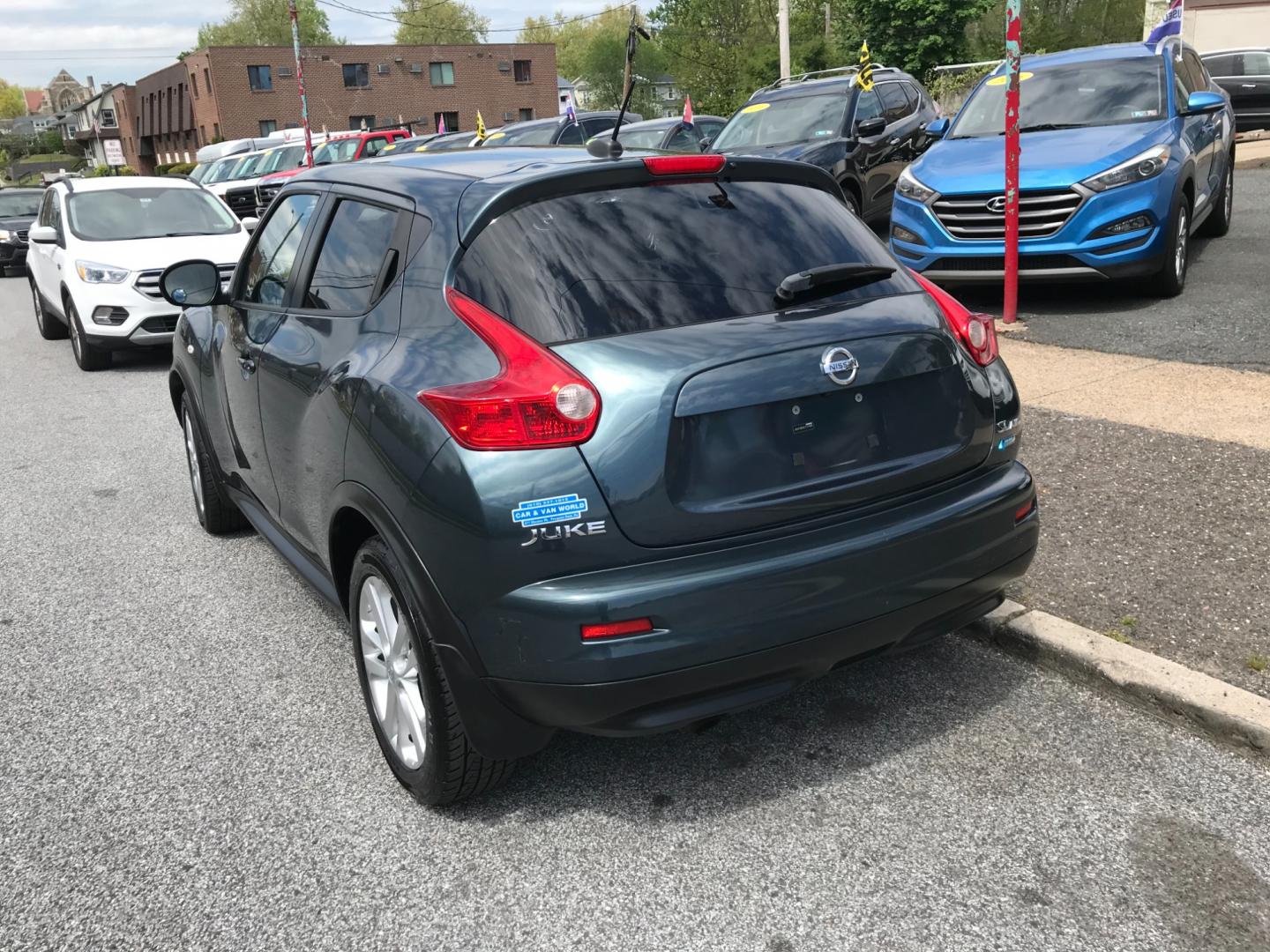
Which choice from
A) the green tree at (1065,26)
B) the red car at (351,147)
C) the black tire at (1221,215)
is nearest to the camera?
the black tire at (1221,215)

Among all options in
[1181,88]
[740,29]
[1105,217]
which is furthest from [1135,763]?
[740,29]

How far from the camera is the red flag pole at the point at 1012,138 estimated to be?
304 inches

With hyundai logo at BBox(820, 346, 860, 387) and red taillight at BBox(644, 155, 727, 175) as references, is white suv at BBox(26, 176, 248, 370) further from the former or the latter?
hyundai logo at BBox(820, 346, 860, 387)

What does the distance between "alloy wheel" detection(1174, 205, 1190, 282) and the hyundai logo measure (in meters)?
6.75

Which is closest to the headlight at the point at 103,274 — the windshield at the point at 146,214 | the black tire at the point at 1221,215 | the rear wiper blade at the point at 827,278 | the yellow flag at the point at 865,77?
the windshield at the point at 146,214

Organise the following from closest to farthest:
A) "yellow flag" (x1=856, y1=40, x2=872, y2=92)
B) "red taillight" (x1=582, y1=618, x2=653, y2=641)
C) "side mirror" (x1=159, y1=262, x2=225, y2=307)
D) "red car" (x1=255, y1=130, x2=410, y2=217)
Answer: "red taillight" (x1=582, y1=618, x2=653, y2=641)
"side mirror" (x1=159, y1=262, x2=225, y2=307)
"yellow flag" (x1=856, y1=40, x2=872, y2=92)
"red car" (x1=255, y1=130, x2=410, y2=217)

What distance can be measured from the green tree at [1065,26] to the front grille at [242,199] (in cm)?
3438

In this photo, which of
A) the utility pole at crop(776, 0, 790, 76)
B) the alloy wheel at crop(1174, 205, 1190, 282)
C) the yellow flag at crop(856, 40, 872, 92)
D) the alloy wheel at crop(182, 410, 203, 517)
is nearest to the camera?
the alloy wheel at crop(182, 410, 203, 517)

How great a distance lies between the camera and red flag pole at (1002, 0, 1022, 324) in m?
7.71

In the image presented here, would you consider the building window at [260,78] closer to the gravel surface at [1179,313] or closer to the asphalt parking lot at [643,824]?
the gravel surface at [1179,313]

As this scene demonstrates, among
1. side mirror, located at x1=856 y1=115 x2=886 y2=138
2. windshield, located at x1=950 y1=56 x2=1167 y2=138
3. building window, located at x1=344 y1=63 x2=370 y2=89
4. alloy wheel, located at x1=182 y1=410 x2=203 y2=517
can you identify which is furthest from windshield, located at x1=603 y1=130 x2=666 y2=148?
building window, located at x1=344 y1=63 x2=370 y2=89

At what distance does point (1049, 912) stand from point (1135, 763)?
29.8 inches

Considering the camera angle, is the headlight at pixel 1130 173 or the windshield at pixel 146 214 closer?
the headlight at pixel 1130 173

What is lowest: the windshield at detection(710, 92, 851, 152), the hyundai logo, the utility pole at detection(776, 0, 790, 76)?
the hyundai logo
